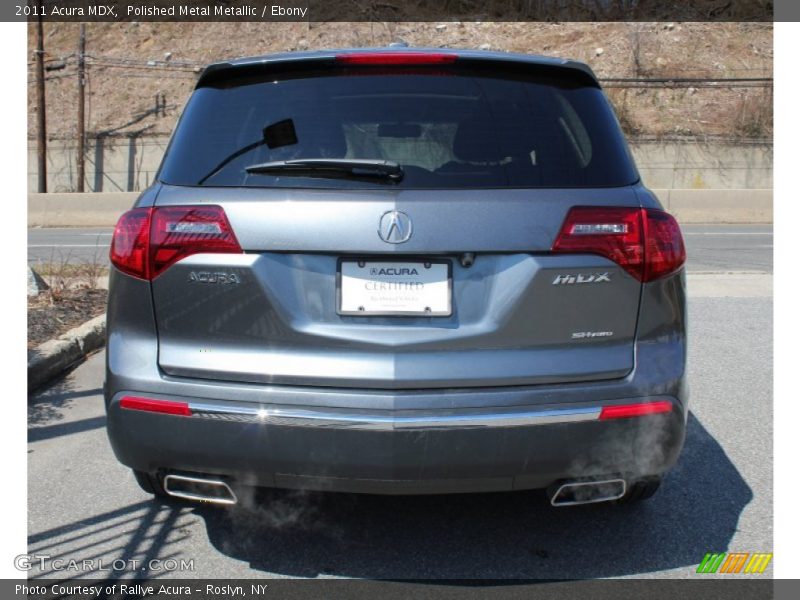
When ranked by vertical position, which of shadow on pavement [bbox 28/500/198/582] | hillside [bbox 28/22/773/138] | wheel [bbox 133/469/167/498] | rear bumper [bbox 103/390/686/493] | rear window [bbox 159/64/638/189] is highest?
hillside [bbox 28/22/773/138]

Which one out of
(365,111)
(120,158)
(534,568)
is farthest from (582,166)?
(120,158)

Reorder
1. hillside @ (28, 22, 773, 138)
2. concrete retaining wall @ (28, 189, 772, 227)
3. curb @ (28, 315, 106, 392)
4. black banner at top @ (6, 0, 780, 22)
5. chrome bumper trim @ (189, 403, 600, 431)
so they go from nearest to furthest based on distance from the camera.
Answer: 1. chrome bumper trim @ (189, 403, 600, 431)
2. curb @ (28, 315, 106, 392)
3. concrete retaining wall @ (28, 189, 772, 227)
4. hillside @ (28, 22, 773, 138)
5. black banner at top @ (6, 0, 780, 22)

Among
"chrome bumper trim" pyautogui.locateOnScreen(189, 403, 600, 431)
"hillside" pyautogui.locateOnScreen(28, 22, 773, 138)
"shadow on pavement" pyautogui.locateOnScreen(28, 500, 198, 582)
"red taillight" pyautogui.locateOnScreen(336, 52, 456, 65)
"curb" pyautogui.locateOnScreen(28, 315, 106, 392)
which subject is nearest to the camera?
"chrome bumper trim" pyautogui.locateOnScreen(189, 403, 600, 431)

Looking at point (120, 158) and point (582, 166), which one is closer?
point (582, 166)

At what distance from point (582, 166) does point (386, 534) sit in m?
1.74

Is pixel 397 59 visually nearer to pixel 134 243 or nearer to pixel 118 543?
pixel 134 243

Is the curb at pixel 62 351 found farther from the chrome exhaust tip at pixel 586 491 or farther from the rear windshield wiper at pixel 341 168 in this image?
the chrome exhaust tip at pixel 586 491

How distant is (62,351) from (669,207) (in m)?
17.2

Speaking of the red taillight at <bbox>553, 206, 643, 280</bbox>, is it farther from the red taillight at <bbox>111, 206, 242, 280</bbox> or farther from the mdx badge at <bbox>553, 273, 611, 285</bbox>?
the red taillight at <bbox>111, 206, 242, 280</bbox>

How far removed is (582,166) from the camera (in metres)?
2.92

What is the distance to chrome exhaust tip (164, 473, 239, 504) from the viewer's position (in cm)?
292

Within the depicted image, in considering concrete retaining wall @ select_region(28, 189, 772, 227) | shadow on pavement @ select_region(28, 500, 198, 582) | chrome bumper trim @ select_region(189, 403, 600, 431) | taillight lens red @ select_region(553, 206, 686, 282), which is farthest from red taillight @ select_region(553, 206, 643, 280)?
concrete retaining wall @ select_region(28, 189, 772, 227)

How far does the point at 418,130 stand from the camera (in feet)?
9.97

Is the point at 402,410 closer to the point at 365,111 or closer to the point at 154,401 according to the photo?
the point at 154,401
